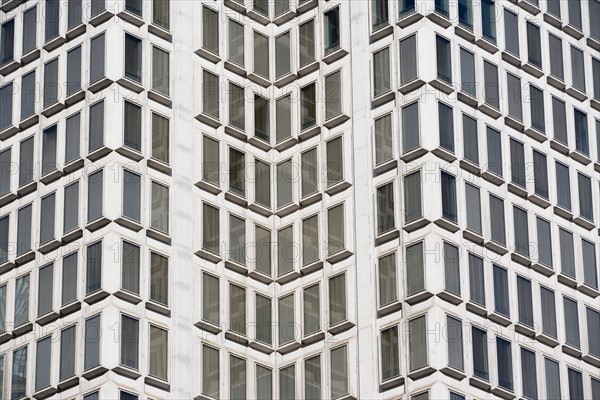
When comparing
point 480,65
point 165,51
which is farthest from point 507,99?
point 165,51

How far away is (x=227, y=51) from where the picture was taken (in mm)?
129125

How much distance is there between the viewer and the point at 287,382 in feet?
403

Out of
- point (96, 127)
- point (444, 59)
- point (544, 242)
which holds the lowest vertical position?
point (544, 242)

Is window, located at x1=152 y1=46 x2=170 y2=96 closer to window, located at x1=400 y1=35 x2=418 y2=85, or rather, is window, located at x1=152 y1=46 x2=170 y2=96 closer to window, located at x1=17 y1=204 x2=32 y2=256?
window, located at x1=17 y1=204 x2=32 y2=256

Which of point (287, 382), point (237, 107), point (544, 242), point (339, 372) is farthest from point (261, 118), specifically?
point (544, 242)

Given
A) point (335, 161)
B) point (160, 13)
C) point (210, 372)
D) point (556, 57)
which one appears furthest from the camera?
point (556, 57)

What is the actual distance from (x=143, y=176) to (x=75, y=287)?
A: 23.6ft

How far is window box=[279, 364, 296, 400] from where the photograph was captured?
122m

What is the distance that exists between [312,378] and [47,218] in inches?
672

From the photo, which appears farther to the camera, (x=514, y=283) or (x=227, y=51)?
(x=227, y=51)

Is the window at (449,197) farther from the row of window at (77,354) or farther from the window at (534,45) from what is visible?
the row of window at (77,354)

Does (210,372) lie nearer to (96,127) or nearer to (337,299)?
(337,299)

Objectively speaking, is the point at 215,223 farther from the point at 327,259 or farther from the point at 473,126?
the point at 473,126

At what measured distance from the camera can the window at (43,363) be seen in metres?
118
